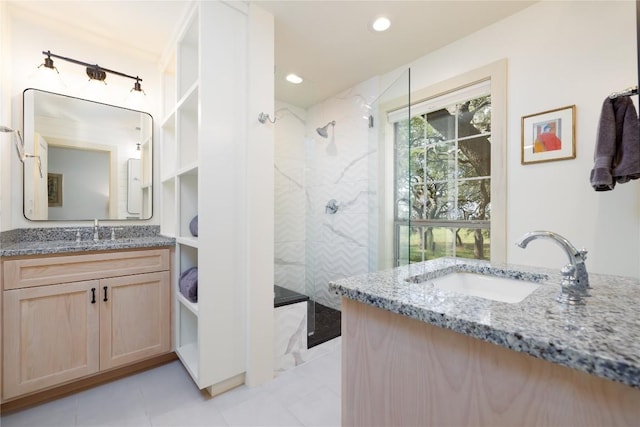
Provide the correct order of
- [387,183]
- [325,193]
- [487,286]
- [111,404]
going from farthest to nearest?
[325,193]
[387,183]
[111,404]
[487,286]

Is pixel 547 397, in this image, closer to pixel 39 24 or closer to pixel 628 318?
pixel 628 318

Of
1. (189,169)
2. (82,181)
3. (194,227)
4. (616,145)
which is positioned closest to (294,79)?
(189,169)

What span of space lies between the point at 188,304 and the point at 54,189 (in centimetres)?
134

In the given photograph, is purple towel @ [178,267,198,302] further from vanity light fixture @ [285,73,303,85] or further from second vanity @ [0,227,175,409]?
vanity light fixture @ [285,73,303,85]

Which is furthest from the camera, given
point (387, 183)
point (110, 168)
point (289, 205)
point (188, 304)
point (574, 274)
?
point (289, 205)

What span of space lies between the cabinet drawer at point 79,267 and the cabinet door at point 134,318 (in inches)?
2.3

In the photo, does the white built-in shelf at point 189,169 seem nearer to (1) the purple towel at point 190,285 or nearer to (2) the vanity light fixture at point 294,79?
(1) the purple towel at point 190,285

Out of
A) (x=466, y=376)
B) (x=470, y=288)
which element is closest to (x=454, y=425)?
(x=466, y=376)

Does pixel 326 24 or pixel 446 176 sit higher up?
pixel 326 24

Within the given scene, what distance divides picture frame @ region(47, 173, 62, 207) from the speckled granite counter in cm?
20

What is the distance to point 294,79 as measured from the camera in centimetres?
270

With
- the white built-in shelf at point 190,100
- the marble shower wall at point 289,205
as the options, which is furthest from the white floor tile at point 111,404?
the white built-in shelf at point 190,100

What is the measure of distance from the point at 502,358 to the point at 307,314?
1752 millimetres

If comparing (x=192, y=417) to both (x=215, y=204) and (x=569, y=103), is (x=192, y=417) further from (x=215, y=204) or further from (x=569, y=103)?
(x=569, y=103)
